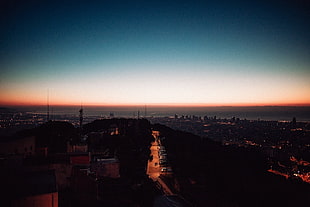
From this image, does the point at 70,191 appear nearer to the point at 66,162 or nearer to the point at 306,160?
the point at 66,162

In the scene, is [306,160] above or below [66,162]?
Result: below

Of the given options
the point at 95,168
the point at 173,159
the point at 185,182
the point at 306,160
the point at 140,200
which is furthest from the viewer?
the point at 306,160

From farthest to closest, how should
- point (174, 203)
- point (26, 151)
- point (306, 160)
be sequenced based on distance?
point (306, 160) → point (26, 151) → point (174, 203)

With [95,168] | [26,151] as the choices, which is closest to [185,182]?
[95,168]

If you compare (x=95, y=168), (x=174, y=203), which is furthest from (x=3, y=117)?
(x=174, y=203)

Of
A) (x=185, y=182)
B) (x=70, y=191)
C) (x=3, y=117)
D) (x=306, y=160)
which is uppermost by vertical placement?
(x=3, y=117)

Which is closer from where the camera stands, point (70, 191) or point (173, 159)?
point (70, 191)

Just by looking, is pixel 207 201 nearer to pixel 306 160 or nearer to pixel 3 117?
pixel 306 160

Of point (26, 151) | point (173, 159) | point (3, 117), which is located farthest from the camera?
point (3, 117)

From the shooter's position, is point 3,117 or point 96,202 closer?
point 96,202
